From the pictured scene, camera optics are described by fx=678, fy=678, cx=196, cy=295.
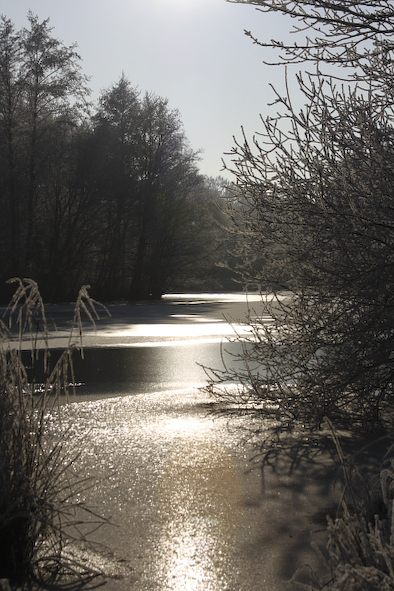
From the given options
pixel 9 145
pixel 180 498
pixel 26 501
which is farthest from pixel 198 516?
pixel 9 145


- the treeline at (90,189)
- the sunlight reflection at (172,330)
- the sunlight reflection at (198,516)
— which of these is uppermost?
the treeline at (90,189)

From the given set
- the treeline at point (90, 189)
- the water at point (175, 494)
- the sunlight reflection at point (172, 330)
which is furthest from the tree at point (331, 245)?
the treeline at point (90, 189)

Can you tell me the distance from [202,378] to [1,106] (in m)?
22.8

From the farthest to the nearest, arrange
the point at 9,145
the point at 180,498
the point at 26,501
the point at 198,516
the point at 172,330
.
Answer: the point at 9,145
the point at 172,330
the point at 180,498
the point at 198,516
the point at 26,501

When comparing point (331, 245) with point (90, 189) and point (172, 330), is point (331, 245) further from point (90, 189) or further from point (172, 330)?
point (90, 189)

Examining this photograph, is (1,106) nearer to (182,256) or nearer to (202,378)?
(182,256)

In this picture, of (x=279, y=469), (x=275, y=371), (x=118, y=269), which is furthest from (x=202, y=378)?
(x=118, y=269)

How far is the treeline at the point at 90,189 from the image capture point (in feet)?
95.8

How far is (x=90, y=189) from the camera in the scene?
32.2 meters

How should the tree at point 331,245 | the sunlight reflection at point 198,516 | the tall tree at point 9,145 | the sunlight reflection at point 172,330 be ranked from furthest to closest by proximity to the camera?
1. the tall tree at point 9,145
2. the sunlight reflection at point 172,330
3. the tree at point 331,245
4. the sunlight reflection at point 198,516

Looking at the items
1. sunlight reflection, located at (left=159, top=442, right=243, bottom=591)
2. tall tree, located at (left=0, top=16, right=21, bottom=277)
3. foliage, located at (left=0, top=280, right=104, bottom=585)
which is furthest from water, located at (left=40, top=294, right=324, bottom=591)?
tall tree, located at (left=0, top=16, right=21, bottom=277)

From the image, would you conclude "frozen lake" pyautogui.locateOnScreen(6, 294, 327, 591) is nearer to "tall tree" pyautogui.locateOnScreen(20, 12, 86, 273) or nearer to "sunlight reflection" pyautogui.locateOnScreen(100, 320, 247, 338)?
"sunlight reflection" pyautogui.locateOnScreen(100, 320, 247, 338)

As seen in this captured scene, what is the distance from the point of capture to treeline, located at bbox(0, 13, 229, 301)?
1150 inches

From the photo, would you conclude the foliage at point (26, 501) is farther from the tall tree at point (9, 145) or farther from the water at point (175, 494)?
the tall tree at point (9, 145)
